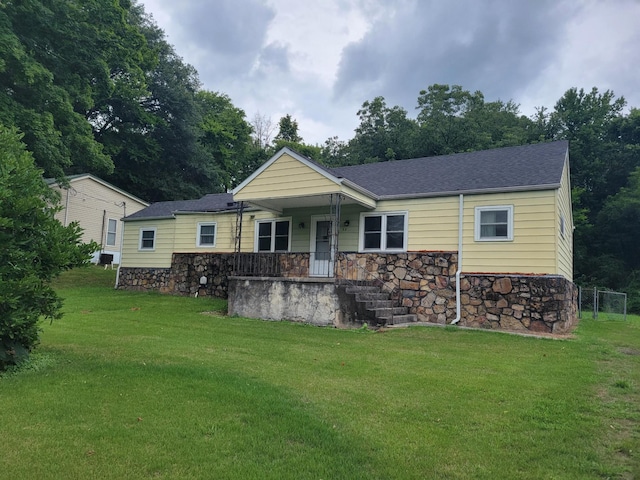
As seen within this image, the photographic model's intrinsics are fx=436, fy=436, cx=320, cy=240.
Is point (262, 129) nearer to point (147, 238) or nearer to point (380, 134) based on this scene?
point (380, 134)

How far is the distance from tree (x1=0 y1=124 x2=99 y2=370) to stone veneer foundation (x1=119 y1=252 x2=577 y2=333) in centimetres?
731

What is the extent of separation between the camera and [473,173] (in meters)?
12.4

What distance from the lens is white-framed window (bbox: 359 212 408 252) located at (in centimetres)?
1227

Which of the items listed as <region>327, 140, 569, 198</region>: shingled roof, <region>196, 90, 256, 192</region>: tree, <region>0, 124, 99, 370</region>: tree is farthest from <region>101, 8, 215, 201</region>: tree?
<region>0, 124, 99, 370</region>: tree

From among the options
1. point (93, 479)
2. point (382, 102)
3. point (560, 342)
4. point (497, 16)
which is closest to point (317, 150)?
point (382, 102)

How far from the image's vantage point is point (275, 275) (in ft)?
42.2

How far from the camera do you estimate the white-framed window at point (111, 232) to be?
24.5 meters

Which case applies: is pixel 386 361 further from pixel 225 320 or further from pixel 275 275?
pixel 275 275

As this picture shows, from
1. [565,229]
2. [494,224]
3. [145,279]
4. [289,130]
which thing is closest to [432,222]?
[494,224]

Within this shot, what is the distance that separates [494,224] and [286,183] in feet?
18.4

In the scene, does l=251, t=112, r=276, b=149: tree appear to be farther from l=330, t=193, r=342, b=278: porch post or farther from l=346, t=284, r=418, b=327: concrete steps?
l=346, t=284, r=418, b=327: concrete steps

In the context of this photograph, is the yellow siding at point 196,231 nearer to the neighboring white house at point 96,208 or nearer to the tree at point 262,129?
the neighboring white house at point 96,208

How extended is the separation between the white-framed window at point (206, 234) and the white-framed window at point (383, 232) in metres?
6.04

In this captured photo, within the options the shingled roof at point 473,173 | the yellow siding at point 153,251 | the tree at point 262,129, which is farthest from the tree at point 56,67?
the tree at point 262,129
